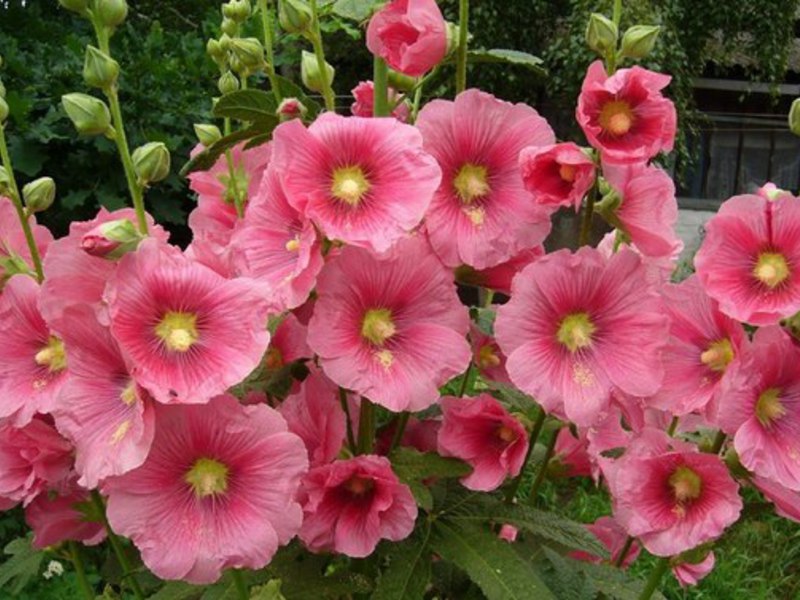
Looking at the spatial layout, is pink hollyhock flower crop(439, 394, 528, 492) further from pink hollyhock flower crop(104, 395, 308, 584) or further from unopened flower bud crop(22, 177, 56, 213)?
unopened flower bud crop(22, 177, 56, 213)

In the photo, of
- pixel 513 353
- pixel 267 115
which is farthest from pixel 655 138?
pixel 267 115

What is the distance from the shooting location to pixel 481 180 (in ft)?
2.21

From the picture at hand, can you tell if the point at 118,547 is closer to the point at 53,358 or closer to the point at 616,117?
the point at 53,358

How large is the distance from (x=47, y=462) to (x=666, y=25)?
16.5ft

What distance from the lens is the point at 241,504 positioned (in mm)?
604

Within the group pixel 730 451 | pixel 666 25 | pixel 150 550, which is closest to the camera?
pixel 150 550

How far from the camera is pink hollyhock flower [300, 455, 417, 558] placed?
0.67 meters

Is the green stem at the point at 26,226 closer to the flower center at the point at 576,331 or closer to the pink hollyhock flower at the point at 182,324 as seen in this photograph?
the pink hollyhock flower at the point at 182,324

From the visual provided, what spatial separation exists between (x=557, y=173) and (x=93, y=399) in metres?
0.27

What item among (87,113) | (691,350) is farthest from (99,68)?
(691,350)

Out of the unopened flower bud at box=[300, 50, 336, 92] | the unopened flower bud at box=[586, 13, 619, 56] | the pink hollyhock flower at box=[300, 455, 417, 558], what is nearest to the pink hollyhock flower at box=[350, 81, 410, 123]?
the unopened flower bud at box=[300, 50, 336, 92]

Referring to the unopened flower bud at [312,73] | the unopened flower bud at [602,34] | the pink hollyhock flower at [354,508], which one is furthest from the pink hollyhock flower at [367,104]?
the pink hollyhock flower at [354,508]

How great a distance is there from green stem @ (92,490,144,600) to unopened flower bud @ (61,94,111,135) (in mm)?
224

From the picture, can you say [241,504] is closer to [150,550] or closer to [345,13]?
[150,550]
